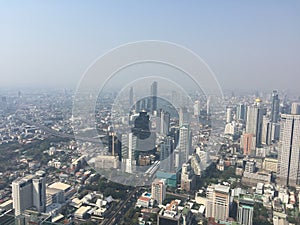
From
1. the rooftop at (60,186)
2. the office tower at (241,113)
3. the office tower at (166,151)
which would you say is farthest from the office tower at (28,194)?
the office tower at (241,113)

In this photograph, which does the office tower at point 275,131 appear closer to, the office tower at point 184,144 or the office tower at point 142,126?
the office tower at point 184,144

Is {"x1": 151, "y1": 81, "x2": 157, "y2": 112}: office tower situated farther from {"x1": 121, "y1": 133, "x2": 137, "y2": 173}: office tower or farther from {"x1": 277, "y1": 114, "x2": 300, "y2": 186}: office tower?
{"x1": 277, "y1": 114, "x2": 300, "y2": 186}: office tower

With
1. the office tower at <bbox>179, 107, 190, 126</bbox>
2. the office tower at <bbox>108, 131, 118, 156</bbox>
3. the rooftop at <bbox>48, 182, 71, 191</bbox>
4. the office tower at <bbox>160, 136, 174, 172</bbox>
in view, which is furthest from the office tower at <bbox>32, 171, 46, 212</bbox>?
the office tower at <bbox>179, 107, 190, 126</bbox>

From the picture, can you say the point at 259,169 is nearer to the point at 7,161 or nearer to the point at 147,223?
the point at 147,223

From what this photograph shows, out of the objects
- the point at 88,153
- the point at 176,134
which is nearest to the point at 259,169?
the point at 176,134

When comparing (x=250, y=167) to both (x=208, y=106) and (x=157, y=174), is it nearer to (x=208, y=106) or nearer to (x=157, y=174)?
(x=157, y=174)

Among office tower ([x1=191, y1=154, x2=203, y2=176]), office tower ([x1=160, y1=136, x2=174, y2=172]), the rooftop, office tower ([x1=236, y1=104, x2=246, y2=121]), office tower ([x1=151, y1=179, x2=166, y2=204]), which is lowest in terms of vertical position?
the rooftop
